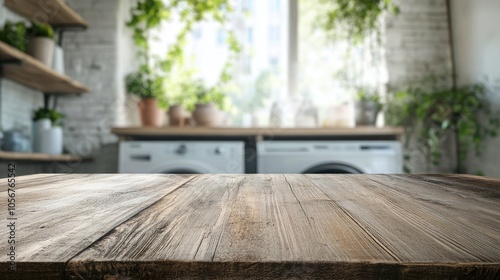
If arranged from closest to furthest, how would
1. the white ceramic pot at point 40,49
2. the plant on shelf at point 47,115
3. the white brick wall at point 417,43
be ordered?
the white ceramic pot at point 40,49, the plant on shelf at point 47,115, the white brick wall at point 417,43

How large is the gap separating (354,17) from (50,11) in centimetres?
247

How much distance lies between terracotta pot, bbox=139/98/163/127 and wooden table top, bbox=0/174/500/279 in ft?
9.17

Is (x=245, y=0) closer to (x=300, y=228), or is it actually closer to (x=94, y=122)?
(x=94, y=122)

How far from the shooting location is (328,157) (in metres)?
3.04

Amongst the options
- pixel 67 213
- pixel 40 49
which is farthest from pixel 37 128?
pixel 67 213

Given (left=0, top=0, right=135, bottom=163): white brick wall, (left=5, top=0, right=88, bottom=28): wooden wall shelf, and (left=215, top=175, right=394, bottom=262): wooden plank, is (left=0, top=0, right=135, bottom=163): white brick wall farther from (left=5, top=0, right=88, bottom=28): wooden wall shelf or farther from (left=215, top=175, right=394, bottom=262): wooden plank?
(left=215, top=175, right=394, bottom=262): wooden plank

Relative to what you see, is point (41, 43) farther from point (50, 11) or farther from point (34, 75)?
point (50, 11)

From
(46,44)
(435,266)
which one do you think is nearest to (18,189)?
(435,266)

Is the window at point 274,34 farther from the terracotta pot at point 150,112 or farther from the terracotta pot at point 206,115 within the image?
the terracotta pot at point 150,112

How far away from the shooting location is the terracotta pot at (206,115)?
11.3ft

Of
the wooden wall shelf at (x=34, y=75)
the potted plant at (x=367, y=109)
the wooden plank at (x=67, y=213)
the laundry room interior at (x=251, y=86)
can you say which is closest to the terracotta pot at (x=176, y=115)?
the laundry room interior at (x=251, y=86)

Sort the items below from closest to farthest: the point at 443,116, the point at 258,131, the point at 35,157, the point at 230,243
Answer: the point at 230,243 → the point at 35,157 → the point at 258,131 → the point at 443,116

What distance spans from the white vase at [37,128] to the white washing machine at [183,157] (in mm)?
580

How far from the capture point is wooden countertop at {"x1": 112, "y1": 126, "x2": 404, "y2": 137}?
3100 mm
